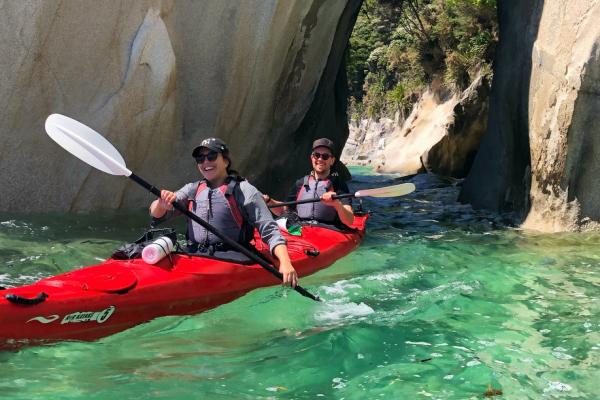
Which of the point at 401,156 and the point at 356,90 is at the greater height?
the point at 356,90

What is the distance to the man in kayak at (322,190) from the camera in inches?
259

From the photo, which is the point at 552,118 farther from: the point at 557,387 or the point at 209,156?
the point at 557,387

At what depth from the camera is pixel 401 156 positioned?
23.8 metres

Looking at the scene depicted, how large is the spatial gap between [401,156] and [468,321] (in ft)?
65.0

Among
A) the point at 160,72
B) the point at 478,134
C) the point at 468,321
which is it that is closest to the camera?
the point at 468,321

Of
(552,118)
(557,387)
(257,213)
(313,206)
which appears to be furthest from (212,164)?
(552,118)

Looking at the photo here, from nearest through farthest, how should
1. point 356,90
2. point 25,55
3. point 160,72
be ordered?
1. point 25,55
2. point 160,72
3. point 356,90

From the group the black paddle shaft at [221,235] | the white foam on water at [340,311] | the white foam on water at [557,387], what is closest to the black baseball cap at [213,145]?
the black paddle shaft at [221,235]

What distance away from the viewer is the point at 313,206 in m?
6.99

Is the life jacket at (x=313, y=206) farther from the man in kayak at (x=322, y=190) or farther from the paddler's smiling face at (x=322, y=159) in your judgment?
the paddler's smiling face at (x=322, y=159)

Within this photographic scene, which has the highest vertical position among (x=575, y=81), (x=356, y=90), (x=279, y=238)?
(x=356, y=90)

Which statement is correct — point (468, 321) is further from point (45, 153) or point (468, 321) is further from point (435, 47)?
point (435, 47)

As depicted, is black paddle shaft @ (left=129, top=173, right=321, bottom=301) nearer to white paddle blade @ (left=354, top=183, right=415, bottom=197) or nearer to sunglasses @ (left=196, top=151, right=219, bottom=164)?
sunglasses @ (left=196, top=151, right=219, bottom=164)

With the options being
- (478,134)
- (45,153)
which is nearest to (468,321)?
(45,153)
